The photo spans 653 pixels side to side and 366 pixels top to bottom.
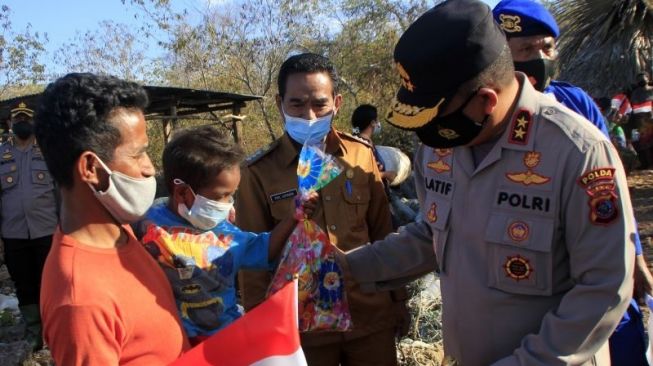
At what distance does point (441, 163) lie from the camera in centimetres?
207

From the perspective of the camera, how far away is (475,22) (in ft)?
5.50

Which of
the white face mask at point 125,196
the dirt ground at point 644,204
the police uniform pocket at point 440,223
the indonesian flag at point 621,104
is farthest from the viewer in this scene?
the indonesian flag at point 621,104

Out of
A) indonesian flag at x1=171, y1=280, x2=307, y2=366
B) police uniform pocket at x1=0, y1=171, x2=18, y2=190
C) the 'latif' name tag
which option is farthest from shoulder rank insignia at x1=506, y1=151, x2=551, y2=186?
police uniform pocket at x1=0, y1=171, x2=18, y2=190

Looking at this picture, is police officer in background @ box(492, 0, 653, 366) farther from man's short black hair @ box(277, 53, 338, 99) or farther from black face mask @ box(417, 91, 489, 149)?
black face mask @ box(417, 91, 489, 149)

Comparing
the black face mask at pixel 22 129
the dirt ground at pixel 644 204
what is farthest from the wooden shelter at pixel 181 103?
the dirt ground at pixel 644 204

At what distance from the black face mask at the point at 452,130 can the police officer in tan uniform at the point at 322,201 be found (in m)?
0.92

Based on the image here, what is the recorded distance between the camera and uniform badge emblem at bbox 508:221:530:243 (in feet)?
5.65

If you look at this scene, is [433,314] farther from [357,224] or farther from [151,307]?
[151,307]

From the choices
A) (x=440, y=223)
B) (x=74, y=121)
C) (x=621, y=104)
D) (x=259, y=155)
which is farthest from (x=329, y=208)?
(x=621, y=104)

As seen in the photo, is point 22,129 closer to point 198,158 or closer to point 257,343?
point 198,158

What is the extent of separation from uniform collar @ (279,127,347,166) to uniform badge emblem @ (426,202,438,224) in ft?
2.59

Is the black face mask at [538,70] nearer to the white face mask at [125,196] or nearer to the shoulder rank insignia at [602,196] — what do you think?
the shoulder rank insignia at [602,196]

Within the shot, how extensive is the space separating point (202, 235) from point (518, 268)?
118 cm

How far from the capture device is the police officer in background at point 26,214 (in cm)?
600
